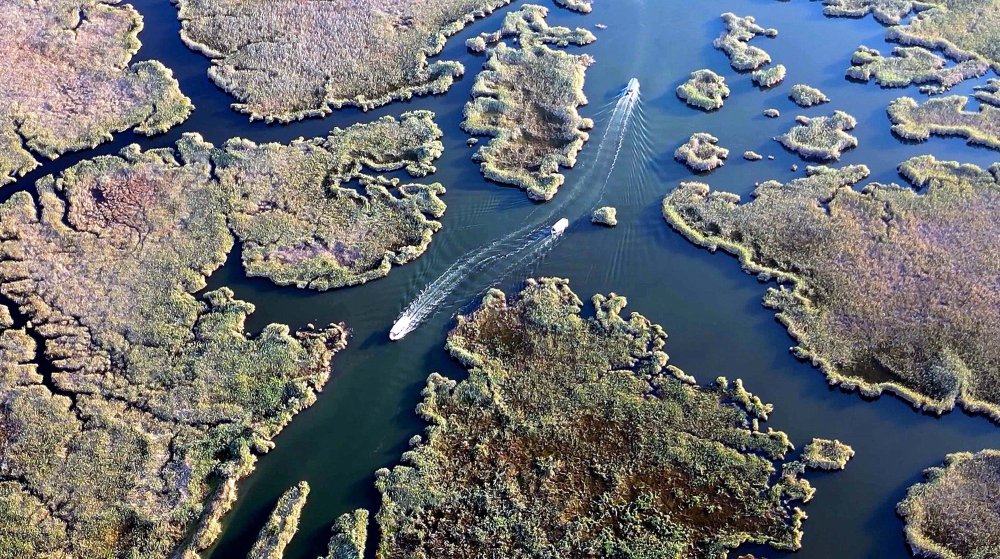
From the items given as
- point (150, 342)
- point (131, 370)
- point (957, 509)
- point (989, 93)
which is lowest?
point (957, 509)

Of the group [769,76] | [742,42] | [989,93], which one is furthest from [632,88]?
[989,93]

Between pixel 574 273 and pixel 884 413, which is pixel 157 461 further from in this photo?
pixel 884 413

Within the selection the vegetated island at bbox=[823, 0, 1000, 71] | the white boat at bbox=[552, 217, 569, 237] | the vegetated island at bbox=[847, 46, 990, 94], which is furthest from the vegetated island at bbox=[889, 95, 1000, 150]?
the white boat at bbox=[552, 217, 569, 237]

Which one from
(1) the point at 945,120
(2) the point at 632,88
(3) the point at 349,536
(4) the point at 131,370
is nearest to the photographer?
(3) the point at 349,536

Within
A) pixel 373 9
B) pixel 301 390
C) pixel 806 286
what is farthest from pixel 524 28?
pixel 301 390

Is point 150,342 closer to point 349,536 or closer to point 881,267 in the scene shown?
point 349,536

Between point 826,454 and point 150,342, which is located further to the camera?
point 150,342

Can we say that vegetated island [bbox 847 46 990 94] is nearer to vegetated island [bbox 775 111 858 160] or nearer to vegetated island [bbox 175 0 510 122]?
vegetated island [bbox 775 111 858 160]
